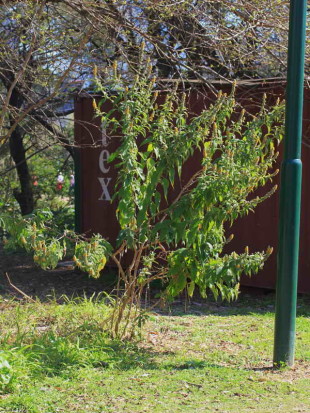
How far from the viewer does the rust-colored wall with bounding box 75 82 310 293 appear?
367 inches

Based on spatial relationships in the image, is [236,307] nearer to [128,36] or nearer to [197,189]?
[197,189]

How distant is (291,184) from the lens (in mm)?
5719

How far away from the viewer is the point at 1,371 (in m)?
5.05

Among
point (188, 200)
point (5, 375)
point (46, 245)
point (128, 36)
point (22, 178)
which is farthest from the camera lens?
point (22, 178)

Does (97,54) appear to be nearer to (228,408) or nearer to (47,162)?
(47,162)

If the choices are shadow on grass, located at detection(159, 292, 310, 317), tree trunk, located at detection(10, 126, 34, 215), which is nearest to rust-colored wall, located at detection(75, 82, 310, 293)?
shadow on grass, located at detection(159, 292, 310, 317)

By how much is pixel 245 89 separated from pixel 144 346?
4.55 metres

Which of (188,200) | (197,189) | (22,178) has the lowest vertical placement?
(188,200)

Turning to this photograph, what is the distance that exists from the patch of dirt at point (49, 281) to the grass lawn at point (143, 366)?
2237 millimetres

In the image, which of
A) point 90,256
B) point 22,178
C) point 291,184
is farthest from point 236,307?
point 22,178

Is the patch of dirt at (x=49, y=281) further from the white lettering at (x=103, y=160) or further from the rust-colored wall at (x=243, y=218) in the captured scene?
the white lettering at (x=103, y=160)

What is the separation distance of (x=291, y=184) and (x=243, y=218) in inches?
163

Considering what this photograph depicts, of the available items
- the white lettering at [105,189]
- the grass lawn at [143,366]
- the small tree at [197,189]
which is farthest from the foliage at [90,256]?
A: the white lettering at [105,189]

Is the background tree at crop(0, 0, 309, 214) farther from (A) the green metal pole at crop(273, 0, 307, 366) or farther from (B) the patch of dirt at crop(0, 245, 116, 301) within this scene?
(A) the green metal pole at crop(273, 0, 307, 366)
